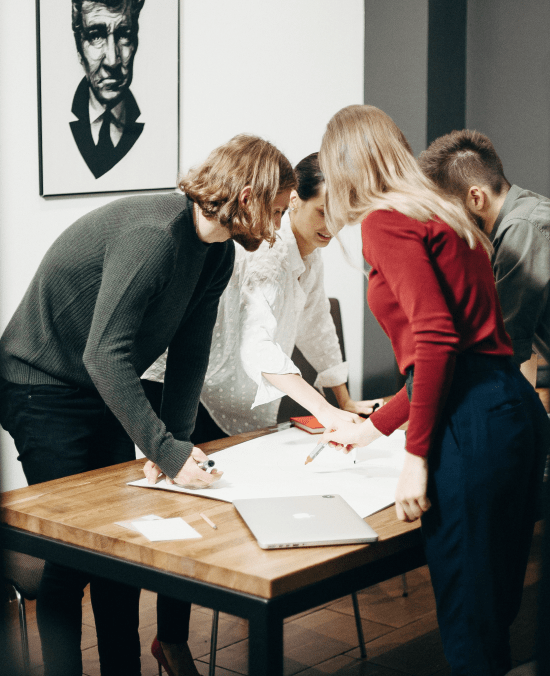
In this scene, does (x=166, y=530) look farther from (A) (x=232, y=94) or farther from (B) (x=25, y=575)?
(A) (x=232, y=94)

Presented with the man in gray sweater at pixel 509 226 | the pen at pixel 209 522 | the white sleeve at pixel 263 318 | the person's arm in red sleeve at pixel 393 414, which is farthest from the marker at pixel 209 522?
the man in gray sweater at pixel 509 226

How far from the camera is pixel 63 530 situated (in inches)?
47.8

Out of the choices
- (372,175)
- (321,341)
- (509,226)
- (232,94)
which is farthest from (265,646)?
(232,94)

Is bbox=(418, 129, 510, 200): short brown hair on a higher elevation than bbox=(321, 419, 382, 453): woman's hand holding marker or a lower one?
higher

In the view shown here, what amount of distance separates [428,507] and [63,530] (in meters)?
0.59

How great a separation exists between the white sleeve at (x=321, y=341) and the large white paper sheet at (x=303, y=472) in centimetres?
47

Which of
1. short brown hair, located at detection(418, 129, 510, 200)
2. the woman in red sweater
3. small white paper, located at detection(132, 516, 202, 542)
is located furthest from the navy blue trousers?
short brown hair, located at detection(418, 129, 510, 200)

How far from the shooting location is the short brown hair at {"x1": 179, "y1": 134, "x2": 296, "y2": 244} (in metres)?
1.50

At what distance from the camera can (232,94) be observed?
292 cm

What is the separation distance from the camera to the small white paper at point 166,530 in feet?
3.79

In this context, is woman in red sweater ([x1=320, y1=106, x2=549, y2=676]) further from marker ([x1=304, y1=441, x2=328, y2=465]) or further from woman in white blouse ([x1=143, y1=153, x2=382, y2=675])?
woman in white blouse ([x1=143, y1=153, x2=382, y2=675])

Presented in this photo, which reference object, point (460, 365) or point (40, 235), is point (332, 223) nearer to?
point (460, 365)

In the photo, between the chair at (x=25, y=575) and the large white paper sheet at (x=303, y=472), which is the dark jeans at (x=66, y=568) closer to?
the chair at (x=25, y=575)

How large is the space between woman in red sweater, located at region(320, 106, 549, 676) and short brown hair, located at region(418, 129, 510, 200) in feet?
2.79
